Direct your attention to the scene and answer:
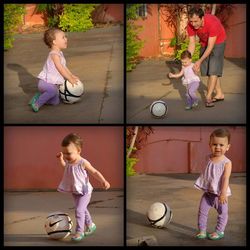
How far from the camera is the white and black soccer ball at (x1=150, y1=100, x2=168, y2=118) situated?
246 inches

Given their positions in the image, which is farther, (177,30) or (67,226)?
(177,30)

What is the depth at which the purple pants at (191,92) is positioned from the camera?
633 cm

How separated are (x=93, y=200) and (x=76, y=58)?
1.21 m

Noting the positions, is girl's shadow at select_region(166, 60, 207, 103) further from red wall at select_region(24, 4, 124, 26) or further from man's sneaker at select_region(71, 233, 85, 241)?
man's sneaker at select_region(71, 233, 85, 241)

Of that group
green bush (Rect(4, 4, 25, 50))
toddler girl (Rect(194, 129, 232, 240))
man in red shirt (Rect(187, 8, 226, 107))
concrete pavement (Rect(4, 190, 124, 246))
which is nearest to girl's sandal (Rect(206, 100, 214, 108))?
man in red shirt (Rect(187, 8, 226, 107))

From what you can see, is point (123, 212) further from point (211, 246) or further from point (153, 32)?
point (153, 32)

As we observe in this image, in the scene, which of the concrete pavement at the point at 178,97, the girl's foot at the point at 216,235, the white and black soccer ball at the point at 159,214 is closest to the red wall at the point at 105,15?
the concrete pavement at the point at 178,97

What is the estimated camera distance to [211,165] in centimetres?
608

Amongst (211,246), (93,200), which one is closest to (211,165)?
(211,246)

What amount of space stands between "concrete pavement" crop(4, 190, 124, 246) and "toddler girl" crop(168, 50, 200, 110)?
98cm

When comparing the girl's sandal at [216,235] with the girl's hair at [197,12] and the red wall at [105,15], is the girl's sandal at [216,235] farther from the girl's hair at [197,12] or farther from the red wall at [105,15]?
the red wall at [105,15]

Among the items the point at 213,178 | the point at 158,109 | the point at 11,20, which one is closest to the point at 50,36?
the point at 11,20

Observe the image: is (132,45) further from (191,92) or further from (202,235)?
(202,235)

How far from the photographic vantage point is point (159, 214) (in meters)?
6.09
